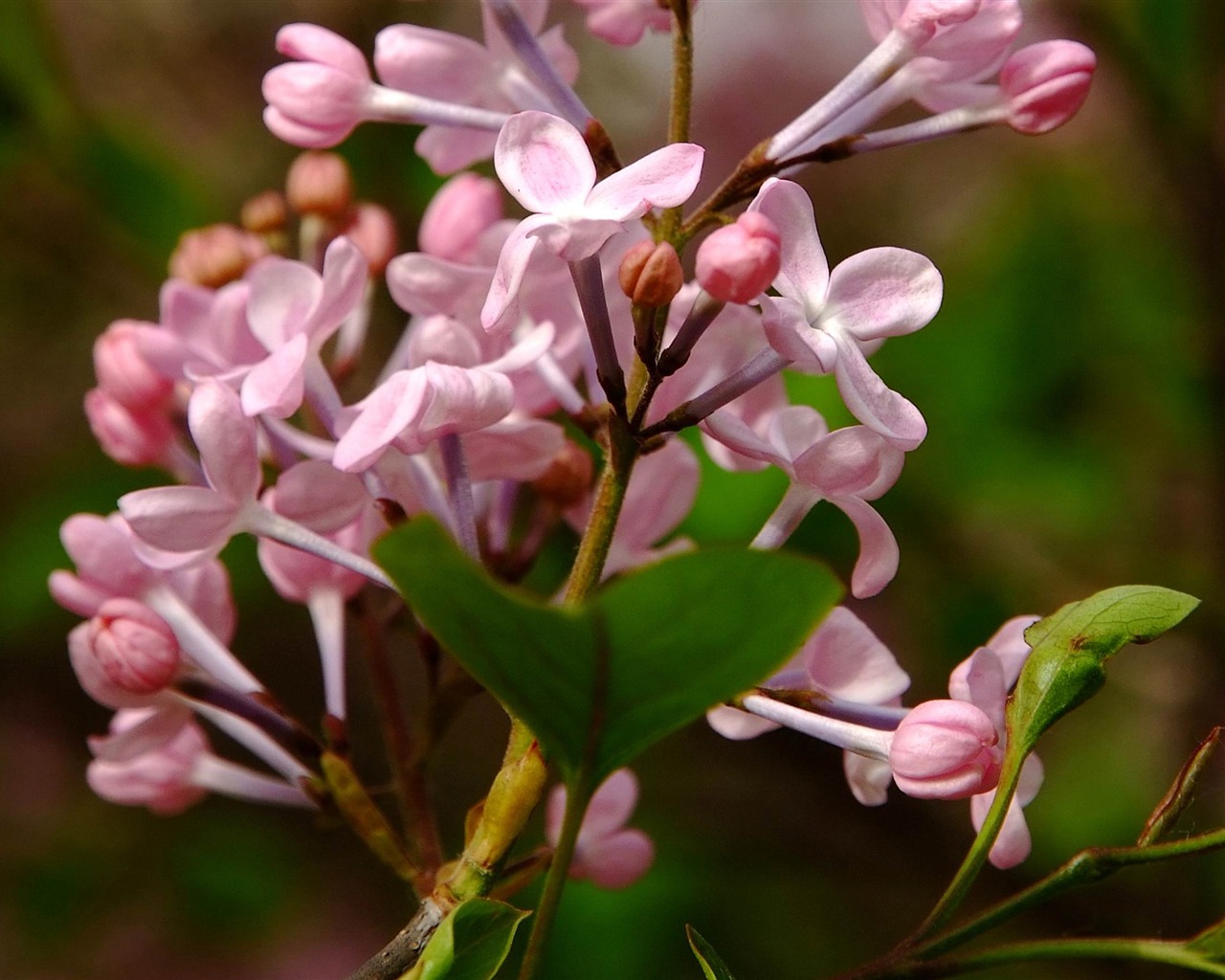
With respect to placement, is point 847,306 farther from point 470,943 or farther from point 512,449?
point 470,943

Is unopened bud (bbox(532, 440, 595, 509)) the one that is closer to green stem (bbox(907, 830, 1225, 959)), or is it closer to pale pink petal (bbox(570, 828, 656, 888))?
pale pink petal (bbox(570, 828, 656, 888))

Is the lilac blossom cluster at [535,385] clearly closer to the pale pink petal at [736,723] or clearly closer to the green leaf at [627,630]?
the pale pink petal at [736,723]

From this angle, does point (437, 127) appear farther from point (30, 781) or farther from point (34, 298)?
point (30, 781)

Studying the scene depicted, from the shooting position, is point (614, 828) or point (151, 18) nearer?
point (614, 828)

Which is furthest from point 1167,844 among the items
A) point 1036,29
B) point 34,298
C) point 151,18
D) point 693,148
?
point 151,18

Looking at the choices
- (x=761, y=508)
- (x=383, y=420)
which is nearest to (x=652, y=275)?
(x=383, y=420)

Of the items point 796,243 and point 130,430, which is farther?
point 130,430
